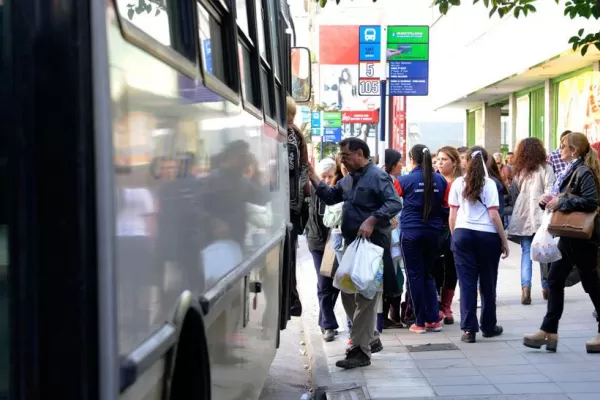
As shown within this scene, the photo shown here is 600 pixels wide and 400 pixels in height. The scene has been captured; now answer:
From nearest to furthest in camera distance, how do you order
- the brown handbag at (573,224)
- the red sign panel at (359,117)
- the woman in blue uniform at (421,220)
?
the brown handbag at (573,224) → the woman in blue uniform at (421,220) → the red sign panel at (359,117)

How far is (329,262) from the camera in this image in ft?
25.4

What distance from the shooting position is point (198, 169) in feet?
9.12

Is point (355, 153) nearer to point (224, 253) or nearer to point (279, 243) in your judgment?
point (279, 243)

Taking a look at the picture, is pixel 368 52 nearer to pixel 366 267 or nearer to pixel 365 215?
pixel 365 215

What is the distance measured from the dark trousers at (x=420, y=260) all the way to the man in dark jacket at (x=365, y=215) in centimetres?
116

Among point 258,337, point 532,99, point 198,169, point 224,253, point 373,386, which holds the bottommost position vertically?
point 373,386

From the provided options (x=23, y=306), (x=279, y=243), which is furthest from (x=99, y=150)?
(x=279, y=243)

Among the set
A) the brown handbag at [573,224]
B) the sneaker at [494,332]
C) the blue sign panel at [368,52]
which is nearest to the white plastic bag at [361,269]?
the brown handbag at [573,224]

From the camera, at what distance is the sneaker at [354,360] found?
7.16 m

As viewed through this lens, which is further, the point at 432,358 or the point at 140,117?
the point at 432,358

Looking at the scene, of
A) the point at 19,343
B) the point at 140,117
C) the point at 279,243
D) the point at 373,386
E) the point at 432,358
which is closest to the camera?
the point at 19,343

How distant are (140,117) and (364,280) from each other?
192 inches

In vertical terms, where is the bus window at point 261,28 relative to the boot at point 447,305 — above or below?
above

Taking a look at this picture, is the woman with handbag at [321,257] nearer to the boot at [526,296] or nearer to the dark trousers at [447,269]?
the dark trousers at [447,269]
